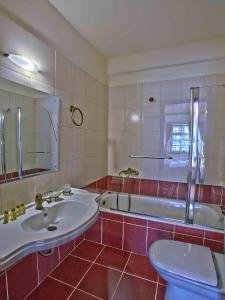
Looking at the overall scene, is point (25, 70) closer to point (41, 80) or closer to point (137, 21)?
point (41, 80)

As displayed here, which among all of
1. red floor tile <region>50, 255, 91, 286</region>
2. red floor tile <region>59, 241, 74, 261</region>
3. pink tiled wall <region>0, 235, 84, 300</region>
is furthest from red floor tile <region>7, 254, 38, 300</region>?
red floor tile <region>59, 241, 74, 261</region>

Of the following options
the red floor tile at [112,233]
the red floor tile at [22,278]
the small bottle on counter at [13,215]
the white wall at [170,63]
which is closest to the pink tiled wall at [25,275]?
the red floor tile at [22,278]

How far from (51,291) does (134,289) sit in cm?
69

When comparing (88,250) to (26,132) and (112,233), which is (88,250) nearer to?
(112,233)

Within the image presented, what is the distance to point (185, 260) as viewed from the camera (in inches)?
51.9

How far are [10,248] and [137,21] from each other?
2.14m

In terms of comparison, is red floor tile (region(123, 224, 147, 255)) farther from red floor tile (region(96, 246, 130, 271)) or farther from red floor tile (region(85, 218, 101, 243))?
red floor tile (region(85, 218, 101, 243))

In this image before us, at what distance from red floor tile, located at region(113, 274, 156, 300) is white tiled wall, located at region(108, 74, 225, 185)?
135 cm

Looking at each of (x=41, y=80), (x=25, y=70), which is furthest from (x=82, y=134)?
(x=25, y=70)

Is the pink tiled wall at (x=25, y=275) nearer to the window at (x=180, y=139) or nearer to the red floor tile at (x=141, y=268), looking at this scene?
the red floor tile at (x=141, y=268)

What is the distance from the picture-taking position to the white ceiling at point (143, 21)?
1.55 m

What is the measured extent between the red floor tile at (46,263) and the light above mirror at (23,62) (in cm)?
158

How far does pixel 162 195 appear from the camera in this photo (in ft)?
8.39

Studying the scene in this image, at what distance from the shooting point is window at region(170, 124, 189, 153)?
7.91 ft
